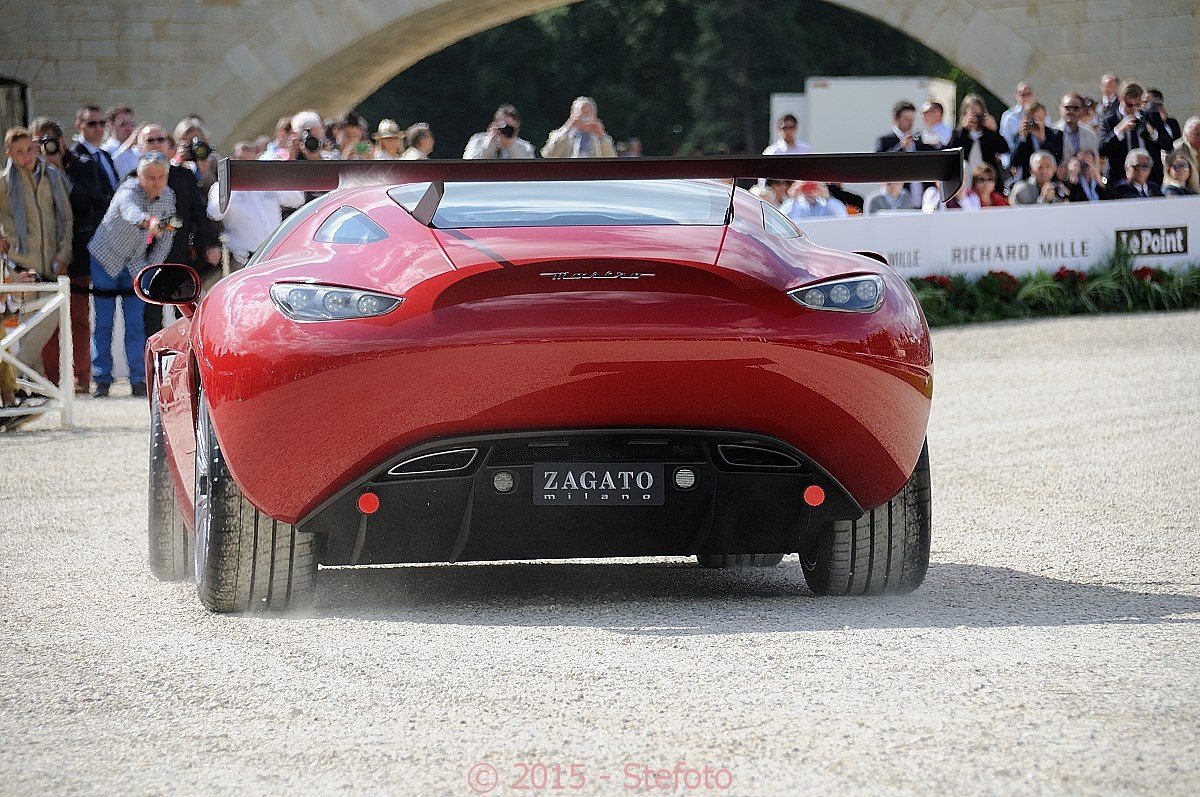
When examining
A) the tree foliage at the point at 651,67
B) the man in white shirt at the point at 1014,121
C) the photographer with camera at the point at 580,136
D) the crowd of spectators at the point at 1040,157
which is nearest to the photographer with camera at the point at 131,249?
the photographer with camera at the point at 580,136

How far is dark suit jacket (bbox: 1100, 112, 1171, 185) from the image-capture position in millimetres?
19641

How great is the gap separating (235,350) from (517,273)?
2.62 ft

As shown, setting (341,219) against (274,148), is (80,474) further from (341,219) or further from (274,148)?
(274,148)

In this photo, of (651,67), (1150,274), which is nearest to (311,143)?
(1150,274)

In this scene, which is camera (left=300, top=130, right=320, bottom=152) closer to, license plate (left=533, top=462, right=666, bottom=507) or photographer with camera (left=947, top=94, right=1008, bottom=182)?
photographer with camera (left=947, top=94, right=1008, bottom=182)

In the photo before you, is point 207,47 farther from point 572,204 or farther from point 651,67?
point 651,67

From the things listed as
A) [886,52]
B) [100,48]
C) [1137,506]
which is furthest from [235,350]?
[886,52]

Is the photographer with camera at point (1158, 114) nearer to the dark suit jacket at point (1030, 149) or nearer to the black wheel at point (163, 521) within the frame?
the dark suit jacket at point (1030, 149)

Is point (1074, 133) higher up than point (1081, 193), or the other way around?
point (1074, 133)

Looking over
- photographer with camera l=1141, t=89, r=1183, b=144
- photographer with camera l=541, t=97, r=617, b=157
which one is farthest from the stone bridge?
photographer with camera l=541, t=97, r=617, b=157

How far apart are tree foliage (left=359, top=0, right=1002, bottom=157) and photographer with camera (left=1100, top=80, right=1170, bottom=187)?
3756cm

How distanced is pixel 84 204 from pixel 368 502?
38.2 ft

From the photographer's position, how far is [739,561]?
22.3ft

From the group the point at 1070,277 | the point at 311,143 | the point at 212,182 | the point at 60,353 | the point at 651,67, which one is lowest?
the point at 60,353
